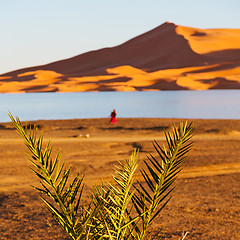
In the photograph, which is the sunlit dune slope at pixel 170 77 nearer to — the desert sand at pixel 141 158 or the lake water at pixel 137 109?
the lake water at pixel 137 109

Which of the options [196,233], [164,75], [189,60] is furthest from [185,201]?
[189,60]

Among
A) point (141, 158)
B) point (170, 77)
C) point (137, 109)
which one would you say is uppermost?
point (170, 77)

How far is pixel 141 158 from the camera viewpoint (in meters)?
13.8

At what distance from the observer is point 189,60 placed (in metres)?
188

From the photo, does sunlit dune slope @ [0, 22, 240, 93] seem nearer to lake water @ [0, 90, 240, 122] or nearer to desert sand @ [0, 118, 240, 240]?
lake water @ [0, 90, 240, 122]

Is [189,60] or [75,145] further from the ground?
[189,60]

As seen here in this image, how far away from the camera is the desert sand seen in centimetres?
707

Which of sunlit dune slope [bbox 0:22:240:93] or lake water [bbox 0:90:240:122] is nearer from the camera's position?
lake water [bbox 0:90:240:122]

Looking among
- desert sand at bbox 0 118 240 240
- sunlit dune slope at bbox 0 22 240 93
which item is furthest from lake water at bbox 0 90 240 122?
sunlit dune slope at bbox 0 22 240 93

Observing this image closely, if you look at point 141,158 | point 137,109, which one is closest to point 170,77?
point 137,109

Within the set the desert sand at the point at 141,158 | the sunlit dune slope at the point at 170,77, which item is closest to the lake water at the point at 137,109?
the desert sand at the point at 141,158

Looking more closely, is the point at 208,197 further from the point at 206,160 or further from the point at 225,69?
the point at 225,69

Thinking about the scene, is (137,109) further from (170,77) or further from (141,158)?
(170,77)

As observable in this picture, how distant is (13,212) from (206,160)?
7200 mm
